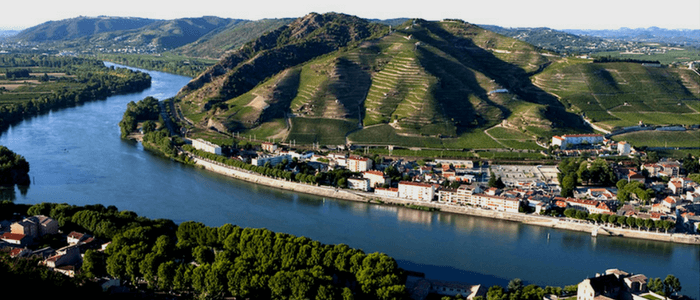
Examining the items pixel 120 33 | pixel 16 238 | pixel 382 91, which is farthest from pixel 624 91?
pixel 120 33

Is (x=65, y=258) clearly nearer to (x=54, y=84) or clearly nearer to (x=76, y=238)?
(x=76, y=238)

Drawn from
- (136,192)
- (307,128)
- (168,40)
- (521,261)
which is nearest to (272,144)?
(307,128)

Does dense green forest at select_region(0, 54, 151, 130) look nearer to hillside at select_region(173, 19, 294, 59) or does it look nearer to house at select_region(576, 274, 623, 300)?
hillside at select_region(173, 19, 294, 59)

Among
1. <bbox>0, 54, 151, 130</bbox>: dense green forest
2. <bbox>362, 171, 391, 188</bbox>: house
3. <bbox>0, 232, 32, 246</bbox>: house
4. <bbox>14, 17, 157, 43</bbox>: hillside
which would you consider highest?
<bbox>14, 17, 157, 43</bbox>: hillside

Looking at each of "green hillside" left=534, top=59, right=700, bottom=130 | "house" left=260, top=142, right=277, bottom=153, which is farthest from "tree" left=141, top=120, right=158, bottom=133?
"green hillside" left=534, top=59, right=700, bottom=130

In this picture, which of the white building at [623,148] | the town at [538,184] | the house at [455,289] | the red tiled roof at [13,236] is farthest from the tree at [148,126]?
the white building at [623,148]

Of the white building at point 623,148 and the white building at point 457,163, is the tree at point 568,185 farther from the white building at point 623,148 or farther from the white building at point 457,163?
the white building at point 623,148
